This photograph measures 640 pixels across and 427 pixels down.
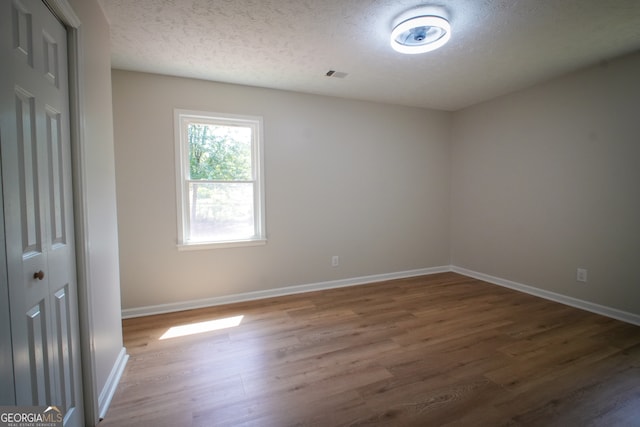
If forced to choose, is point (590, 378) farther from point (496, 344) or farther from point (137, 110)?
point (137, 110)

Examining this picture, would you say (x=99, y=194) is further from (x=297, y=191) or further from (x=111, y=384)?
(x=297, y=191)

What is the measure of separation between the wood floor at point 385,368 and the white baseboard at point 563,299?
0.13m

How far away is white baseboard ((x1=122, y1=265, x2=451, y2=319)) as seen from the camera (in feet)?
9.80

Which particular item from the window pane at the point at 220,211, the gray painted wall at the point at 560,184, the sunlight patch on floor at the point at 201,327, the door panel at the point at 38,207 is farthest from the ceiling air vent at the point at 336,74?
the sunlight patch on floor at the point at 201,327

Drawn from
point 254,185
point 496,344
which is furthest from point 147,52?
point 496,344

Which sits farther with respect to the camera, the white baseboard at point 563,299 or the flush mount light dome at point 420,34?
the white baseboard at point 563,299

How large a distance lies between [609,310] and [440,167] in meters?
2.60

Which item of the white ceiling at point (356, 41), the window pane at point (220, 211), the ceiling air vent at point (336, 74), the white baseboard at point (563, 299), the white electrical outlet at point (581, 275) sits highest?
the ceiling air vent at point (336, 74)

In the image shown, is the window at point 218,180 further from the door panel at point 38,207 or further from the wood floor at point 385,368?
the door panel at point 38,207

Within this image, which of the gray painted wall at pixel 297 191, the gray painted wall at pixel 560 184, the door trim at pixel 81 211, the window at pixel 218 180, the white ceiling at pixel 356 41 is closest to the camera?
the door trim at pixel 81 211

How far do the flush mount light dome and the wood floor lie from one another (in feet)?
8.15

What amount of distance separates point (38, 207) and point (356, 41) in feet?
7.86

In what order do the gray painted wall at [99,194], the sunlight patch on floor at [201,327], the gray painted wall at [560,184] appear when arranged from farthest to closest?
1. the gray painted wall at [560,184]
2. the sunlight patch on floor at [201,327]
3. the gray painted wall at [99,194]

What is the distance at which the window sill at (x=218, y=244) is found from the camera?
3104mm
